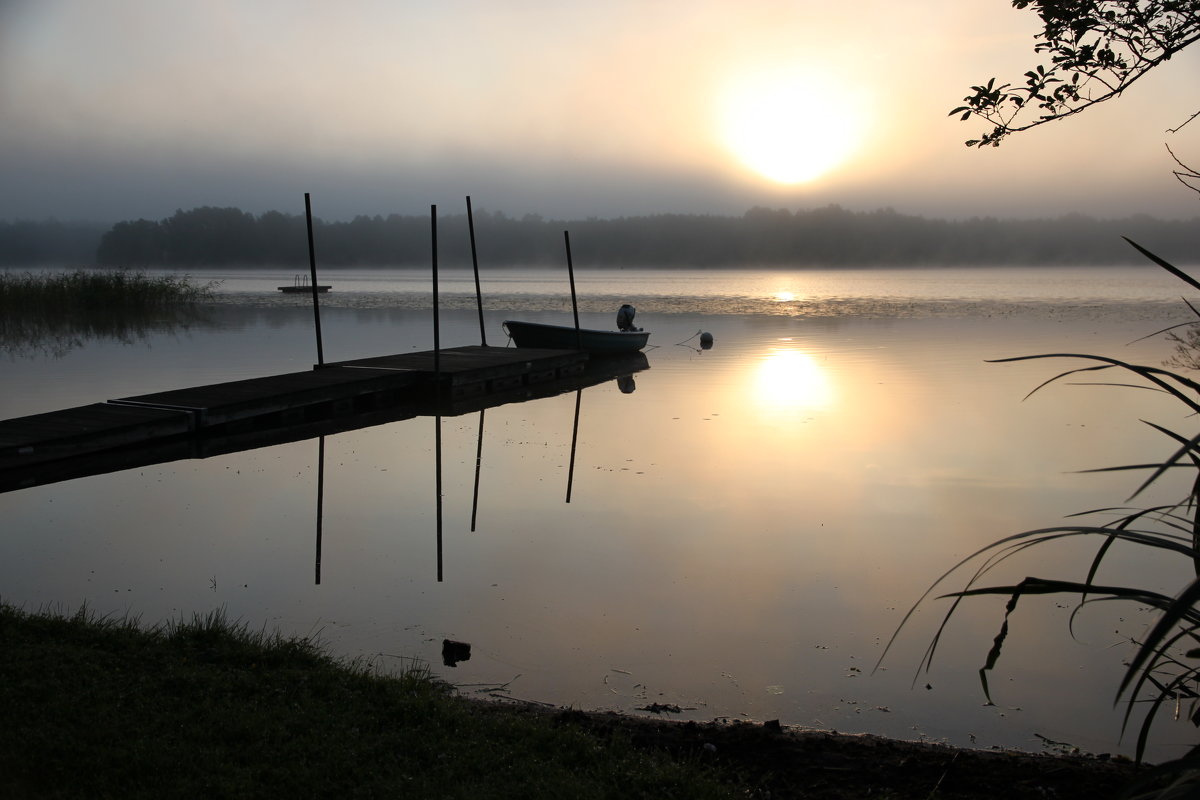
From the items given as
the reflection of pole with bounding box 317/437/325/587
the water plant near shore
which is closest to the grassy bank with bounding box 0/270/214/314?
the water plant near shore

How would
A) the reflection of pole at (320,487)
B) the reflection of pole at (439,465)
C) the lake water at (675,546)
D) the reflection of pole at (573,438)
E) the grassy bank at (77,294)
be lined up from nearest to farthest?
the lake water at (675,546)
the reflection of pole at (439,465)
the reflection of pole at (320,487)
the reflection of pole at (573,438)
the grassy bank at (77,294)

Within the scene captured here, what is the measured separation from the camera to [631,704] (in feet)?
17.2

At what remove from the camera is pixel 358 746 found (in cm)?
402

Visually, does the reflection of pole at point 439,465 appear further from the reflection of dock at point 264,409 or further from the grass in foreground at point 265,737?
the grass in foreground at point 265,737

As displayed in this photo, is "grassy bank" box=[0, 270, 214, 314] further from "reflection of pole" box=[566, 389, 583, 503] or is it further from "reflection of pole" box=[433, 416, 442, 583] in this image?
"reflection of pole" box=[433, 416, 442, 583]

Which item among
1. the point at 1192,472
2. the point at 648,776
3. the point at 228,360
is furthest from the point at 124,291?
the point at 648,776

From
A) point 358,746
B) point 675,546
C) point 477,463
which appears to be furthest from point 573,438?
point 358,746

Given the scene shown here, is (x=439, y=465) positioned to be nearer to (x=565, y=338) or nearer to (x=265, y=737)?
(x=265, y=737)

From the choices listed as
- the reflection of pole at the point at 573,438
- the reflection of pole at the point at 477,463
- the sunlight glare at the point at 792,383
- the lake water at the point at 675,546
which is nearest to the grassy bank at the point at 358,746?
the lake water at the point at 675,546

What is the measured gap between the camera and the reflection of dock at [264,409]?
1128 centimetres

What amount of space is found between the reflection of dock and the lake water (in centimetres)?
65

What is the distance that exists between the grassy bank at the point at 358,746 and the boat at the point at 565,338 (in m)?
19.3

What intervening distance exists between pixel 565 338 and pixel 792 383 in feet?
22.5

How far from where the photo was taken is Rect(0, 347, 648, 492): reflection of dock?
1128cm
